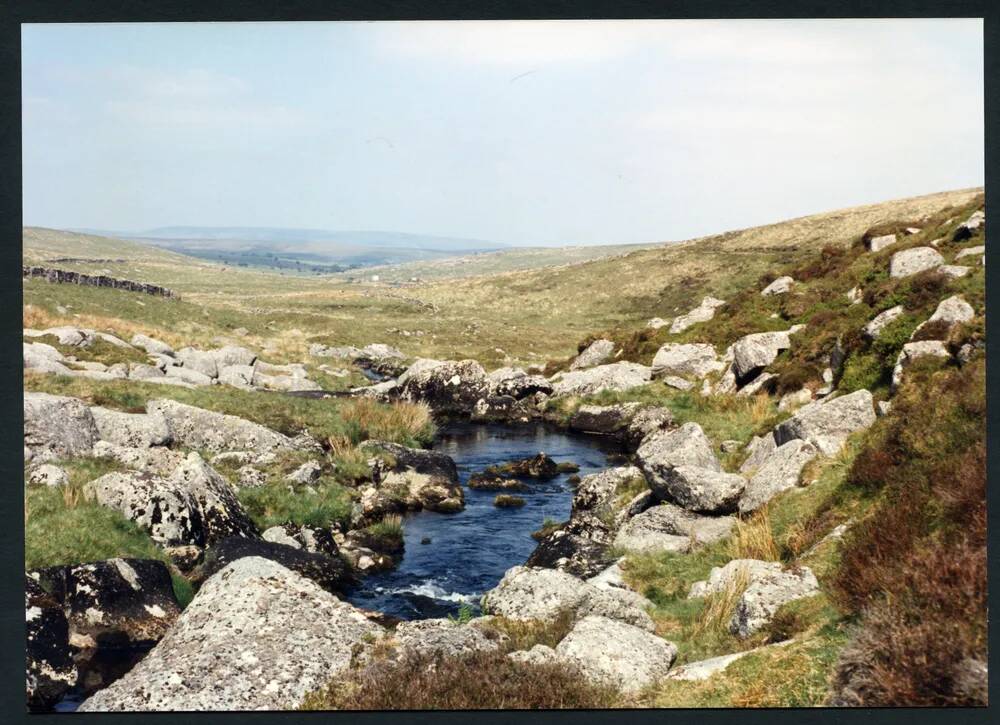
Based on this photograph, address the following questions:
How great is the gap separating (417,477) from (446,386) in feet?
62.2

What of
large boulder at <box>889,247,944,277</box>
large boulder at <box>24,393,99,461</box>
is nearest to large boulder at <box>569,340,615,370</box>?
large boulder at <box>889,247,944,277</box>

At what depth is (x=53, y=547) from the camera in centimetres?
1486

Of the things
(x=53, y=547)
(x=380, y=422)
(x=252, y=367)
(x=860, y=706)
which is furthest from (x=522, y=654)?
(x=252, y=367)

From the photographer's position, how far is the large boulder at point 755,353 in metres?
31.9

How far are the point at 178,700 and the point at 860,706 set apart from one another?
9.11 metres

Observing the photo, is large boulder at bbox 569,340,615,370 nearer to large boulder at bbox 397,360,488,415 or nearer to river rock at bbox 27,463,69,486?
large boulder at bbox 397,360,488,415

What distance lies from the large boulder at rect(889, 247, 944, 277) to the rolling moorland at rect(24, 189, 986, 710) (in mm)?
156

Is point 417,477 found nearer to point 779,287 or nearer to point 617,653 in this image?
point 617,653

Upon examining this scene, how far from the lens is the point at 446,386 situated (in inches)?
1761

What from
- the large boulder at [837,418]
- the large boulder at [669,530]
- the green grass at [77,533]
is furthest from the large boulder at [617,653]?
the green grass at [77,533]

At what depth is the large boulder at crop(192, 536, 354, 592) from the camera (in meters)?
16.2

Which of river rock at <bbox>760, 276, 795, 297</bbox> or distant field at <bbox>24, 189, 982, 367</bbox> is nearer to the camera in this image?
river rock at <bbox>760, 276, 795, 297</bbox>

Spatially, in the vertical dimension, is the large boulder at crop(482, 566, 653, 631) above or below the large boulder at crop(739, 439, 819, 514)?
below

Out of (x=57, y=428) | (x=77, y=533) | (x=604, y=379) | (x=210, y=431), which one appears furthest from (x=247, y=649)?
(x=604, y=379)
